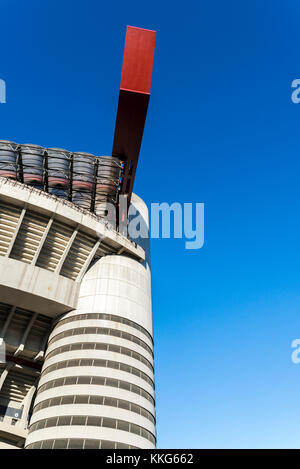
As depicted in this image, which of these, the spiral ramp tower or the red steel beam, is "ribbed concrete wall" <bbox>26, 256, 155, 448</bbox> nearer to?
the spiral ramp tower

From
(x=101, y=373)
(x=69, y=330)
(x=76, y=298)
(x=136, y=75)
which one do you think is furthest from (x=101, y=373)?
(x=136, y=75)

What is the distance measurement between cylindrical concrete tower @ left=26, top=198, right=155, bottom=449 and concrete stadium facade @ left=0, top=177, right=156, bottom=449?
0.30 feet

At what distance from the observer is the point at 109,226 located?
46406 mm

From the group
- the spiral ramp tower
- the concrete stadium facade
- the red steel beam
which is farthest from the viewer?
the red steel beam

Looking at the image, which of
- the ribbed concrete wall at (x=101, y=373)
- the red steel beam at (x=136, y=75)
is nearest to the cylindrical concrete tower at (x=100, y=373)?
the ribbed concrete wall at (x=101, y=373)

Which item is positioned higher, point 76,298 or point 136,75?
point 136,75

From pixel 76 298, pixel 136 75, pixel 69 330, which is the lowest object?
pixel 69 330

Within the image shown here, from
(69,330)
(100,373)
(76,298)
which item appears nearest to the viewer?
(100,373)

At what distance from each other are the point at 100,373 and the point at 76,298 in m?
9.71

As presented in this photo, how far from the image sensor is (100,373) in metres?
33.5

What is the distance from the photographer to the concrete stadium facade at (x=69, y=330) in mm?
31078

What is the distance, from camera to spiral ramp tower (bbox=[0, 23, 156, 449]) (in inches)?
1249

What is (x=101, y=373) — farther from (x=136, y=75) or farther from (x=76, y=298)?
(x=136, y=75)

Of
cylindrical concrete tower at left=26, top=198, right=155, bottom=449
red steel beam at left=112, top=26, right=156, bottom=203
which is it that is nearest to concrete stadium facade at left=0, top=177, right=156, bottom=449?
cylindrical concrete tower at left=26, top=198, right=155, bottom=449
